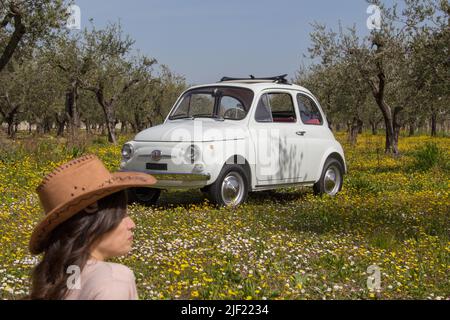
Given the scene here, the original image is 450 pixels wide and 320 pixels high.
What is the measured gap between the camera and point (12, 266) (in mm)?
5555

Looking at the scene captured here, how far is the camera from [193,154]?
9125 mm

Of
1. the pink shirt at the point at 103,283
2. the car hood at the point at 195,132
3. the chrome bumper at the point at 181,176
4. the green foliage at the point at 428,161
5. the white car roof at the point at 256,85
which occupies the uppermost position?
the white car roof at the point at 256,85

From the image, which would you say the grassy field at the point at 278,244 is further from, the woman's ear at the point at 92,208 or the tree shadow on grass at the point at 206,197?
the woman's ear at the point at 92,208

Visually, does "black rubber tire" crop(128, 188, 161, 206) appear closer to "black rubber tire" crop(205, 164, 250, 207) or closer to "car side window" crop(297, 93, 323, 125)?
"black rubber tire" crop(205, 164, 250, 207)

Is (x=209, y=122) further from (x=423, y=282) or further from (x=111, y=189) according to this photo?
→ (x=111, y=189)

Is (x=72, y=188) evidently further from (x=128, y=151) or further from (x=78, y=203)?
(x=128, y=151)

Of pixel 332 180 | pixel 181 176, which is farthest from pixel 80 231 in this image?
pixel 332 180

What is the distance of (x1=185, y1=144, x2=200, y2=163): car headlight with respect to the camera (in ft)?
29.9

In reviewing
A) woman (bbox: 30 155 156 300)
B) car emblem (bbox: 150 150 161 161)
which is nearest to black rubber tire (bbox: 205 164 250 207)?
car emblem (bbox: 150 150 161 161)

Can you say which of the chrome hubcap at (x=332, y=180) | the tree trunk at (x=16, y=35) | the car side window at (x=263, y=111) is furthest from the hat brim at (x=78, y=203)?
the tree trunk at (x=16, y=35)

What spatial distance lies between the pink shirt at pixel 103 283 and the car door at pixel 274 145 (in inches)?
308

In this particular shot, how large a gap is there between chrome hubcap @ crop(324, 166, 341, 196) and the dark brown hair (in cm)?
991

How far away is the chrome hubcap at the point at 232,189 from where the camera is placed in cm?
958

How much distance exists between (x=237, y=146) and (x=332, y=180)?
3318 mm
